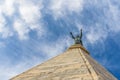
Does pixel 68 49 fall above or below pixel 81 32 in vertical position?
below

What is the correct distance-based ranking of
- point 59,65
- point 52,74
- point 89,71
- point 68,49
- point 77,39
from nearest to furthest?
point 89,71 → point 52,74 → point 59,65 → point 68,49 → point 77,39

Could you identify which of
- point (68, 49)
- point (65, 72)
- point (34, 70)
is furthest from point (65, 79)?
point (68, 49)

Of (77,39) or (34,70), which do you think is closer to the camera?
(34,70)

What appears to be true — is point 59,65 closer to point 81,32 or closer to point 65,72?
point 65,72

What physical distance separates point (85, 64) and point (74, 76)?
2.00m

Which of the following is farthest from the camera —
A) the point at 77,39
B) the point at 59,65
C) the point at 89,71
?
the point at 77,39

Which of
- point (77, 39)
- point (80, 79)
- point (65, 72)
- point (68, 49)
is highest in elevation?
point (77, 39)

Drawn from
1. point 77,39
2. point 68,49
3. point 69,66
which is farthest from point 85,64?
point 77,39

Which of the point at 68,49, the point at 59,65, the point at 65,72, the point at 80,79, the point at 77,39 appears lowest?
the point at 80,79

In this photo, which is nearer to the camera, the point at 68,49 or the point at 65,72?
the point at 65,72

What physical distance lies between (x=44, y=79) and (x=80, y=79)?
1.62m

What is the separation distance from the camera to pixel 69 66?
1301cm

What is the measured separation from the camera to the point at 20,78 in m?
13.1

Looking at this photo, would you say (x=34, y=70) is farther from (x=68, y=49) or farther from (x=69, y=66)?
(x=68, y=49)
